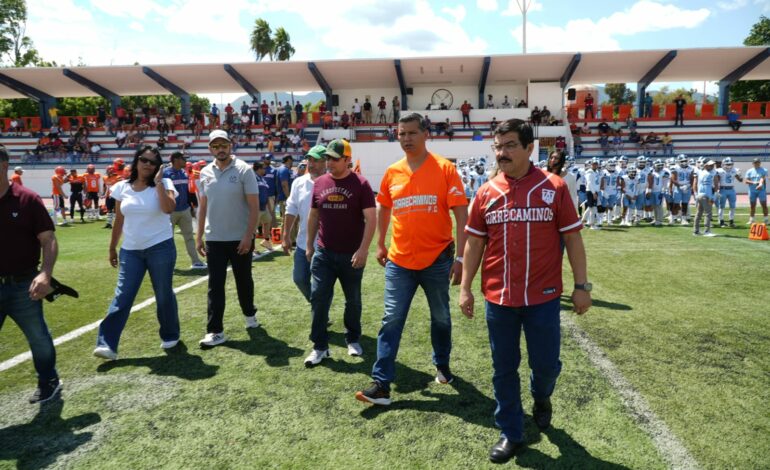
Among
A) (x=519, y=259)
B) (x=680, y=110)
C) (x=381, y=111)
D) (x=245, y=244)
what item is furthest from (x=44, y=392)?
(x=680, y=110)

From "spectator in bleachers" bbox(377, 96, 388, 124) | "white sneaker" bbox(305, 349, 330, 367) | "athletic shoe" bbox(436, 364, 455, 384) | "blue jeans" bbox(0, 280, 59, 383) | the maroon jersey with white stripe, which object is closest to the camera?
the maroon jersey with white stripe

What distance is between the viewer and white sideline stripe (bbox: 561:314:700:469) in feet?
9.82

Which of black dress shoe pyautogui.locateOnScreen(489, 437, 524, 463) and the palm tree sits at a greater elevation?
the palm tree

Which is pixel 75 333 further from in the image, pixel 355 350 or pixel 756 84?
pixel 756 84

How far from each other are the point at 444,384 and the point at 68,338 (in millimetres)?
4124

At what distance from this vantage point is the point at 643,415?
350 centimetres

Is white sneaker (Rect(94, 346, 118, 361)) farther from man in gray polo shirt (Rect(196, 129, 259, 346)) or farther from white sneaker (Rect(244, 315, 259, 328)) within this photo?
white sneaker (Rect(244, 315, 259, 328))

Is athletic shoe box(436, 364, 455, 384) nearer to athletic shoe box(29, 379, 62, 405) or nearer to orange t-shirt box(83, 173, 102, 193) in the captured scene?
athletic shoe box(29, 379, 62, 405)

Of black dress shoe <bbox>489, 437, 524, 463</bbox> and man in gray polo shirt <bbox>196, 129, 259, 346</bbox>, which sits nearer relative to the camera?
black dress shoe <bbox>489, 437, 524, 463</bbox>

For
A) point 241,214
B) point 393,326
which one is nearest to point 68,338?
point 241,214

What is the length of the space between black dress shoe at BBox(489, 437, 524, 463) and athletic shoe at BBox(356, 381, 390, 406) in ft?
3.02

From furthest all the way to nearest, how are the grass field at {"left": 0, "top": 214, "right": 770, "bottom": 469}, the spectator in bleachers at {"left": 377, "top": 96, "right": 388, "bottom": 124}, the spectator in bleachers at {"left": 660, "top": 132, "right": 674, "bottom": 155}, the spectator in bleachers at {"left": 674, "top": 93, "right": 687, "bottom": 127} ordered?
the spectator in bleachers at {"left": 377, "top": 96, "right": 388, "bottom": 124}
the spectator in bleachers at {"left": 674, "top": 93, "right": 687, "bottom": 127}
the spectator in bleachers at {"left": 660, "top": 132, "right": 674, "bottom": 155}
the grass field at {"left": 0, "top": 214, "right": 770, "bottom": 469}

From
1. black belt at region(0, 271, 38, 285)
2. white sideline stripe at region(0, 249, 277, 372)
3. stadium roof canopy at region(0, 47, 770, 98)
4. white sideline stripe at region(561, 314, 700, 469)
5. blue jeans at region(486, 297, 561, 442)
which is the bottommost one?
white sideline stripe at region(561, 314, 700, 469)

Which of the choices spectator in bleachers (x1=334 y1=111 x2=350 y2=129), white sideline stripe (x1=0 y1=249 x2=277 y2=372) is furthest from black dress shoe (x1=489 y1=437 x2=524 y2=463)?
spectator in bleachers (x1=334 y1=111 x2=350 y2=129)
